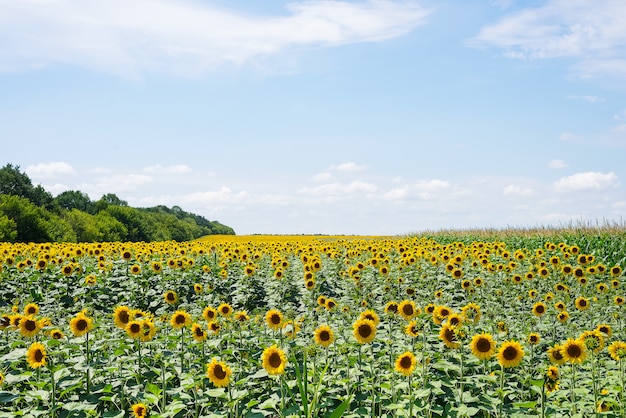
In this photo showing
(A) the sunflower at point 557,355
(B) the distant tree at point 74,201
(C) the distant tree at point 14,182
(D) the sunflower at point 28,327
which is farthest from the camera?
(B) the distant tree at point 74,201

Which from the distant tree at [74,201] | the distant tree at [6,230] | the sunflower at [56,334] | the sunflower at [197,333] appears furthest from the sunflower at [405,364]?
the distant tree at [74,201]

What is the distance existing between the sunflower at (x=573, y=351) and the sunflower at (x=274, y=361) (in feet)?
9.43

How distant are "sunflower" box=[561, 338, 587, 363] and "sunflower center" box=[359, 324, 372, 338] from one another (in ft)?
6.54

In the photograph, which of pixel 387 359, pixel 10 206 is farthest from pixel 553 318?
pixel 10 206

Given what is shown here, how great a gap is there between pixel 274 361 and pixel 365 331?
129 cm

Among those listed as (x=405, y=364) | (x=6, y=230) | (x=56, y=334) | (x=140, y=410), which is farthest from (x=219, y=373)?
(x=6, y=230)

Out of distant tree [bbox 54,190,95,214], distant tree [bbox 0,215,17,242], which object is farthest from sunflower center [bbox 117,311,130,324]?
distant tree [bbox 54,190,95,214]

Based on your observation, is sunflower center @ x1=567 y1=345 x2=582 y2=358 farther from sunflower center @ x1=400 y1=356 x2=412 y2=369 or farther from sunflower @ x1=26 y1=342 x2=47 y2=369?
sunflower @ x1=26 y1=342 x2=47 y2=369

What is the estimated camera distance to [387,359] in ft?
24.5

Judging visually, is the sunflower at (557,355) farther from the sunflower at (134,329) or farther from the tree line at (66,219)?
the tree line at (66,219)

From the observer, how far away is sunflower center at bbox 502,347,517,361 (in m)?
5.71

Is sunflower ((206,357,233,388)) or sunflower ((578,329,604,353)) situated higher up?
sunflower ((578,329,604,353))

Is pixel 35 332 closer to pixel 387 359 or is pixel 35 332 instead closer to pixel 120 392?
pixel 120 392

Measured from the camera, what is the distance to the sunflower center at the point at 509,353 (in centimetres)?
571
